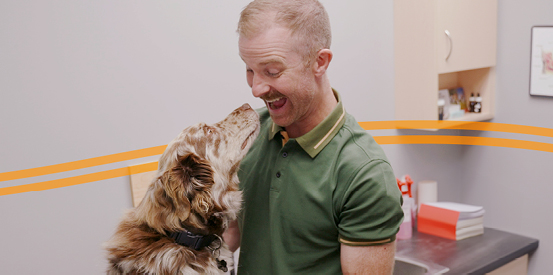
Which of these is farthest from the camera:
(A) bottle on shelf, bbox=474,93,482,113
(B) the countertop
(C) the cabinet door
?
(A) bottle on shelf, bbox=474,93,482,113

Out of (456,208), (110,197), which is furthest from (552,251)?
(110,197)

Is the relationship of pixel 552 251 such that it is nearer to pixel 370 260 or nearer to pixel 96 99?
pixel 370 260

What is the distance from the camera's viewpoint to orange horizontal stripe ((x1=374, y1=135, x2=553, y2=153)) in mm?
3295

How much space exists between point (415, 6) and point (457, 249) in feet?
5.05

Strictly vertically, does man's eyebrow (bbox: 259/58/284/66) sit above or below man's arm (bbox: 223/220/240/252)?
above

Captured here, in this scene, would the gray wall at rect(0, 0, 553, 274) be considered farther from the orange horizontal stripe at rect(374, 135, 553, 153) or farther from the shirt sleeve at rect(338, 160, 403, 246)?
the shirt sleeve at rect(338, 160, 403, 246)

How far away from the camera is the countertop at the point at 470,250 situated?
2.84 metres

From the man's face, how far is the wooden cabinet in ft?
5.72

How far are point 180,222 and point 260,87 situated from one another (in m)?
0.53

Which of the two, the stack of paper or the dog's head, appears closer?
the dog's head

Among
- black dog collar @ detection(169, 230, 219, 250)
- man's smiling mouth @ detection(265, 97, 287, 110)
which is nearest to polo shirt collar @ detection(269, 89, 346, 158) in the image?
man's smiling mouth @ detection(265, 97, 287, 110)

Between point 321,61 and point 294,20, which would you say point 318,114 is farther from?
point 294,20

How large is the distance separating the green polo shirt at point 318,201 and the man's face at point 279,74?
11 cm

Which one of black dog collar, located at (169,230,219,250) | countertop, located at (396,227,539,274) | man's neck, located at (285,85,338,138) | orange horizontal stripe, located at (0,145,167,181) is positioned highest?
man's neck, located at (285,85,338,138)
